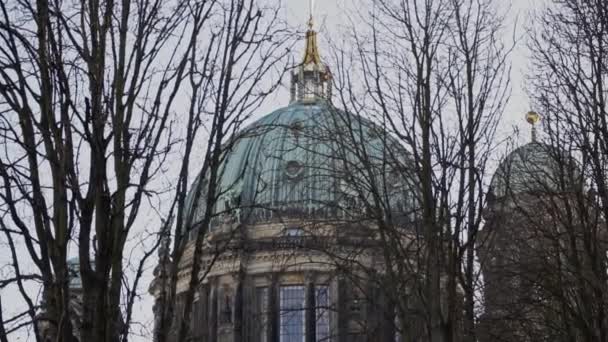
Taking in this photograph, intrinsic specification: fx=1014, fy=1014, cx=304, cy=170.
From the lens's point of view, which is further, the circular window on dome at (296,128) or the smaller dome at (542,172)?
the smaller dome at (542,172)

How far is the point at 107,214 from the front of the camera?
255 inches

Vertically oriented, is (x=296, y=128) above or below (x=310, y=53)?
below

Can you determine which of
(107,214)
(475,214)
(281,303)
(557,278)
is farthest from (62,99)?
(281,303)

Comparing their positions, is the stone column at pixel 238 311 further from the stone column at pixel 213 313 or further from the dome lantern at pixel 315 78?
the dome lantern at pixel 315 78

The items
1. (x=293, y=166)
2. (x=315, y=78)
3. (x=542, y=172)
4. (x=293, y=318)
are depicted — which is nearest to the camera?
(x=542, y=172)

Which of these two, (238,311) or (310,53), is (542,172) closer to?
(310,53)

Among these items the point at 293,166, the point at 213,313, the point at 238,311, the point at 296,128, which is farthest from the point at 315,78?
the point at 213,313

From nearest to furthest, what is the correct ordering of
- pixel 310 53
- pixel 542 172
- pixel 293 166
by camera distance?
1. pixel 542 172
2. pixel 310 53
3. pixel 293 166

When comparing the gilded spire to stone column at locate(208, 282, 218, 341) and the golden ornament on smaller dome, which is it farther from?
stone column at locate(208, 282, 218, 341)

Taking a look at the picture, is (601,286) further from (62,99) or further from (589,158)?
(62,99)

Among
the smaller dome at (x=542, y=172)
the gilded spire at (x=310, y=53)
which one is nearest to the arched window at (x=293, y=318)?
the smaller dome at (x=542, y=172)

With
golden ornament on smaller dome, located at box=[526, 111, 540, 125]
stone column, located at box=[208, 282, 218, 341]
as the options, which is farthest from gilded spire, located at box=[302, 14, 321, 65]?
stone column, located at box=[208, 282, 218, 341]

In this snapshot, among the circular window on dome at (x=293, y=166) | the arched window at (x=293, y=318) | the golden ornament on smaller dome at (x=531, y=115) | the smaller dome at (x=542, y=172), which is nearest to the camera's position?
the smaller dome at (x=542, y=172)

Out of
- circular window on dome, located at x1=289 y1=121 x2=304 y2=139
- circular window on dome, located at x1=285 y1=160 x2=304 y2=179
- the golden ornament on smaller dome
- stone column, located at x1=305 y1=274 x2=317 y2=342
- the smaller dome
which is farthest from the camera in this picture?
stone column, located at x1=305 y1=274 x2=317 y2=342
